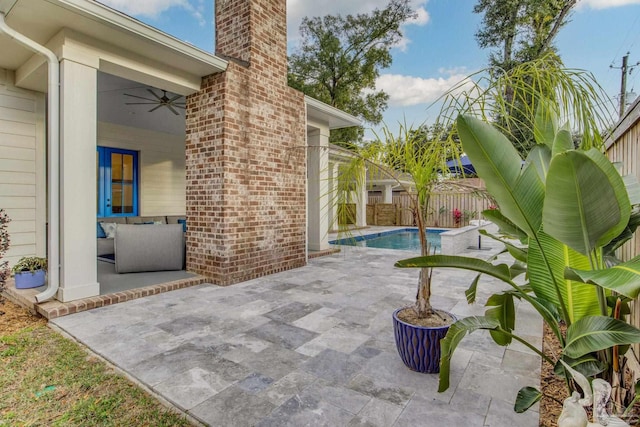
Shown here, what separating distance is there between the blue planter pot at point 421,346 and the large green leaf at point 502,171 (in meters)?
1.16

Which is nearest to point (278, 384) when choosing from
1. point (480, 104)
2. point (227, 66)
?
point (480, 104)

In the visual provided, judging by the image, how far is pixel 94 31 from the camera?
388 cm

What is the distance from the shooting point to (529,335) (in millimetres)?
3303

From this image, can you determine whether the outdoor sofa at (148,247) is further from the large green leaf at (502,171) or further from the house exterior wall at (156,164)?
the large green leaf at (502,171)

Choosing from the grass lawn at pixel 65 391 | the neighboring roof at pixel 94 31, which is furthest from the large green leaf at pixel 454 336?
the neighboring roof at pixel 94 31

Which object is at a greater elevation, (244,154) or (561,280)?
(244,154)

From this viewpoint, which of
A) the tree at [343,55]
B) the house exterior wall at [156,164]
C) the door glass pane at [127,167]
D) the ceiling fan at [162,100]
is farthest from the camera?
the tree at [343,55]

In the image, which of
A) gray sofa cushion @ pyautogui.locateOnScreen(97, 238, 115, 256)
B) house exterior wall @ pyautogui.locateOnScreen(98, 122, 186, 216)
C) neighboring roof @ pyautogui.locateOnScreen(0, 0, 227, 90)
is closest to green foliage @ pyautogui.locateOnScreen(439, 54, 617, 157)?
neighboring roof @ pyautogui.locateOnScreen(0, 0, 227, 90)

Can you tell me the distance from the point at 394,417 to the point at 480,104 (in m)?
1.98

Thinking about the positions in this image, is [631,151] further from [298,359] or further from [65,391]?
[65,391]

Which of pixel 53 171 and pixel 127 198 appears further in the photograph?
pixel 127 198

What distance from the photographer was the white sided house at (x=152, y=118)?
3.87m

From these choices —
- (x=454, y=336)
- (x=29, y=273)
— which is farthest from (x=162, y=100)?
(x=454, y=336)

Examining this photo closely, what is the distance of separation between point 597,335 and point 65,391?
3.23 metres
